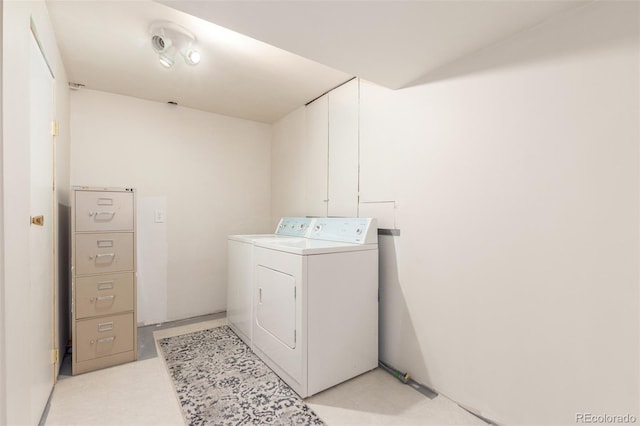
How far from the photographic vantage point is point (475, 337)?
64.6 inches

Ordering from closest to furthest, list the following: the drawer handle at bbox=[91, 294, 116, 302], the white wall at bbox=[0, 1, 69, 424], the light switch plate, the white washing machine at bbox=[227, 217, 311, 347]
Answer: the white wall at bbox=[0, 1, 69, 424] → the drawer handle at bbox=[91, 294, 116, 302] → the white washing machine at bbox=[227, 217, 311, 347] → the light switch plate

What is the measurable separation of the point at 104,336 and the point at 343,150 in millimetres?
2392

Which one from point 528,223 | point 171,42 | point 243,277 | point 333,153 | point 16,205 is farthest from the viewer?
point 333,153

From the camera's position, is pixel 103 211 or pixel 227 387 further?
pixel 103 211

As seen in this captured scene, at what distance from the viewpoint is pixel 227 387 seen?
1897 millimetres

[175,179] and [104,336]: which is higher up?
[175,179]

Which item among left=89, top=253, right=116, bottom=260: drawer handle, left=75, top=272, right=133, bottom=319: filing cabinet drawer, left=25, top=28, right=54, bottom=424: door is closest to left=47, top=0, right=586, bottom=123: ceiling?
left=25, top=28, right=54, bottom=424: door

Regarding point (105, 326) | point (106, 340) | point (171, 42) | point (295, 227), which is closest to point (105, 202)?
point (105, 326)

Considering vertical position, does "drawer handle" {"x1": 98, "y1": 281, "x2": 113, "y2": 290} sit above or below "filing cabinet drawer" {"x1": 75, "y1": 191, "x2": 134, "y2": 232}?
below

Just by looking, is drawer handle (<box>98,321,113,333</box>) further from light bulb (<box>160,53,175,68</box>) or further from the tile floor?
light bulb (<box>160,53,175,68</box>)

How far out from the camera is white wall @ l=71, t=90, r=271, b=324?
2.80 m

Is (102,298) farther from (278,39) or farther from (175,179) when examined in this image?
(278,39)

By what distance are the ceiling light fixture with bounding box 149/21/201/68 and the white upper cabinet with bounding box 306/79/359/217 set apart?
121 centimetres

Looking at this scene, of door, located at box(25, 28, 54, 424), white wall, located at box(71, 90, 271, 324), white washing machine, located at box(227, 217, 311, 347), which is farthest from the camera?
white wall, located at box(71, 90, 271, 324)
